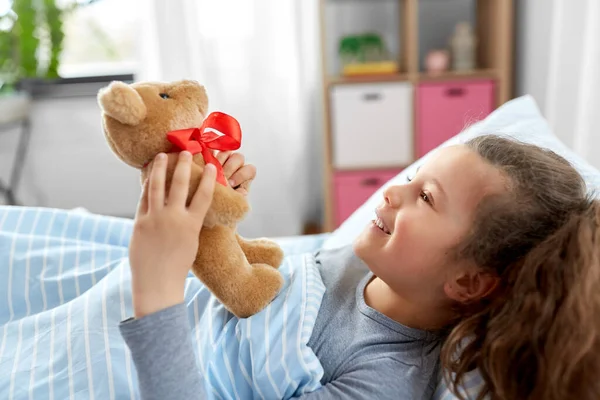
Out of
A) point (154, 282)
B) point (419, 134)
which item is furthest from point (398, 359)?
point (419, 134)

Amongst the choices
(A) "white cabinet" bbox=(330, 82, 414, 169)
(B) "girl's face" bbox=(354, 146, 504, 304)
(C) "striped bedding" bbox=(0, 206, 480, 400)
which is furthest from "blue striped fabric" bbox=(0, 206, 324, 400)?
(A) "white cabinet" bbox=(330, 82, 414, 169)

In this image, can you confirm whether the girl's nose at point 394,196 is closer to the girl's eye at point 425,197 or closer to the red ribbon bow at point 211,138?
the girl's eye at point 425,197

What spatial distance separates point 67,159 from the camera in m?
2.69

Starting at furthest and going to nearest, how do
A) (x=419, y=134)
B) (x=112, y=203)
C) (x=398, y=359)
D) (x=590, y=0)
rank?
(x=112, y=203), (x=419, y=134), (x=590, y=0), (x=398, y=359)

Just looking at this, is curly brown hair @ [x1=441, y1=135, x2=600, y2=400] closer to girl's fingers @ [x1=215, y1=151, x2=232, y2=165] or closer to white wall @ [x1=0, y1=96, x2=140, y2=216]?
girl's fingers @ [x1=215, y1=151, x2=232, y2=165]

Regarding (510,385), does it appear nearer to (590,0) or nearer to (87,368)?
(87,368)

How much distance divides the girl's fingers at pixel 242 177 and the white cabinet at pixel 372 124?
1.52 m

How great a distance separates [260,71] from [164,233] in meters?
1.87

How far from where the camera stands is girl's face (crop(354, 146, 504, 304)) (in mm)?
810

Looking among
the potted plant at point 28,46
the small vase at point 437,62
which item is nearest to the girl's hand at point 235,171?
the small vase at point 437,62

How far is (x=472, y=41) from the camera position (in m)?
2.43

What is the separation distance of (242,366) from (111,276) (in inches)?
11.3

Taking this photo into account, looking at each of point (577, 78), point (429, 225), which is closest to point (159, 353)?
point (429, 225)

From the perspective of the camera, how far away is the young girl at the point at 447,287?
26.4 inches
